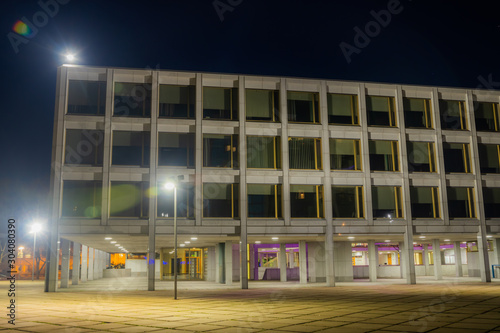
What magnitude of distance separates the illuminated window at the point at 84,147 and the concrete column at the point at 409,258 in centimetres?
2520

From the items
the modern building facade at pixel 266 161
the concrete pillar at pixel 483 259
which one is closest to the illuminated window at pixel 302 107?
the modern building facade at pixel 266 161

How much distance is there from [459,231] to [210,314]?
29.5 meters

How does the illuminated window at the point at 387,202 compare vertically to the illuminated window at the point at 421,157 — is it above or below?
below

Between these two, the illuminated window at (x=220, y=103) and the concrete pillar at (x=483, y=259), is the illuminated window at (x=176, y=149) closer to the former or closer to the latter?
the illuminated window at (x=220, y=103)

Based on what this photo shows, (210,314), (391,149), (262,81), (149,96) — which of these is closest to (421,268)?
(391,149)

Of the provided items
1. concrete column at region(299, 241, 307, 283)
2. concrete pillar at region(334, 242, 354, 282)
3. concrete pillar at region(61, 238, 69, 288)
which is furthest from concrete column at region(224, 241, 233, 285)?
concrete pillar at region(61, 238, 69, 288)

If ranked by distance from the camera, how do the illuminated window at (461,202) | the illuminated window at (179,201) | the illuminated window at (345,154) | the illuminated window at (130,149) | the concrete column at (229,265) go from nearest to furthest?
1. the illuminated window at (179,201)
2. the illuminated window at (130,149)
3. the illuminated window at (345,154)
4. the concrete column at (229,265)
5. the illuminated window at (461,202)

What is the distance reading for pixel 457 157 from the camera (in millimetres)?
41406

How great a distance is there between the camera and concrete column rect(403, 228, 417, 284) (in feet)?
125

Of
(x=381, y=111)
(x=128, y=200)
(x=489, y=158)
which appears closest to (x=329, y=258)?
(x=381, y=111)

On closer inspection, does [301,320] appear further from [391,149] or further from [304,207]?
[391,149]

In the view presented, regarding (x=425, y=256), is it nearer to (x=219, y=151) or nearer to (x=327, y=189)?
(x=327, y=189)

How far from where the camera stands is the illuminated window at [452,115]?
137 feet

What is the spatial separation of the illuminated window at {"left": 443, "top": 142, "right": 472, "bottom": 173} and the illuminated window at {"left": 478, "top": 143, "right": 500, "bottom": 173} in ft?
4.47
